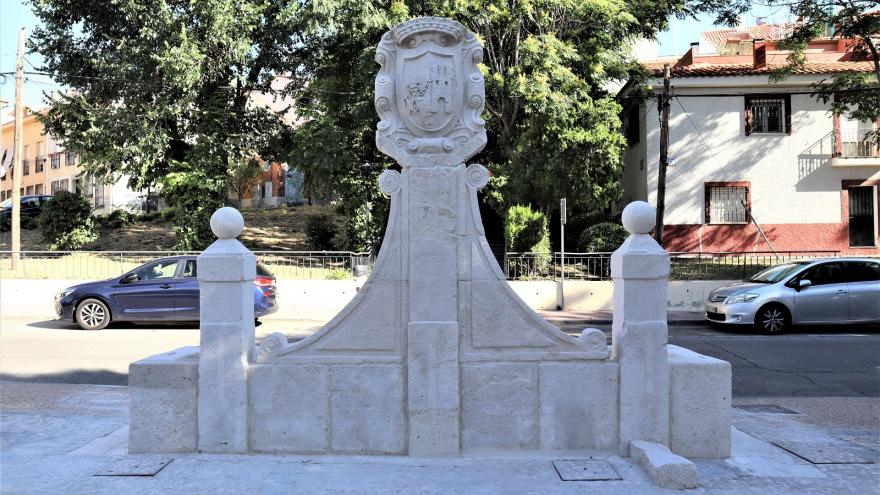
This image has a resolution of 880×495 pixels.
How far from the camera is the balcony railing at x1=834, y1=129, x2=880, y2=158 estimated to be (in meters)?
23.5

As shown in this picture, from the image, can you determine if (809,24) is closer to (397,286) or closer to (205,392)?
(397,286)

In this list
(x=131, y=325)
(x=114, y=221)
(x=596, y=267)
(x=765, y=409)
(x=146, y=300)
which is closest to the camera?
(x=765, y=409)

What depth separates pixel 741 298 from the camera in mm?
13766

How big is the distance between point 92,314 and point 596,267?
489 inches

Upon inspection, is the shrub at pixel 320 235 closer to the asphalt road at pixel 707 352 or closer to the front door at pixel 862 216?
the asphalt road at pixel 707 352

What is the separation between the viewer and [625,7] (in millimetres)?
18797

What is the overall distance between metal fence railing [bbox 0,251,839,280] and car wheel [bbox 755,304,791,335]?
15.2 ft

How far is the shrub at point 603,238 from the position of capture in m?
20.3

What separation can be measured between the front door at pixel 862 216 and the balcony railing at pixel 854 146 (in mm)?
1197

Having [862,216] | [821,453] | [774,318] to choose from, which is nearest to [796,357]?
[774,318]

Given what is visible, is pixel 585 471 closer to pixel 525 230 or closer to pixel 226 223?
pixel 226 223

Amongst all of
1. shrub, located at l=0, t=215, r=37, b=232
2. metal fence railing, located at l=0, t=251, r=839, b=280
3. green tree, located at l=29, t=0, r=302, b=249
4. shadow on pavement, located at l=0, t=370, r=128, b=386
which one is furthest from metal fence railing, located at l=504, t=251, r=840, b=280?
shrub, located at l=0, t=215, r=37, b=232

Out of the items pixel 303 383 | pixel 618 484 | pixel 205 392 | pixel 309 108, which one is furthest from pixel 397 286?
pixel 309 108

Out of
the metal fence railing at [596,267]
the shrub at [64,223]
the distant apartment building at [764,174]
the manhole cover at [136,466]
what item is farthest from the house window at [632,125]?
the manhole cover at [136,466]
